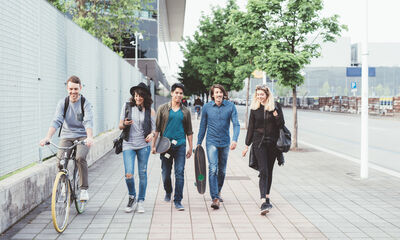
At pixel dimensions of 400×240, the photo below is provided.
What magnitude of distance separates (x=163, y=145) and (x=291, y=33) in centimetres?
810

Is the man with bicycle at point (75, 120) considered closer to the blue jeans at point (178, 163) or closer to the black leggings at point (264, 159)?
the blue jeans at point (178, 163)

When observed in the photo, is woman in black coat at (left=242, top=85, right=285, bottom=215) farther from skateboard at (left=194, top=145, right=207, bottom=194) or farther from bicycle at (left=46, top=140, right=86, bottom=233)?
bicycle at (left=46, top=140, right=86, bottom=233)

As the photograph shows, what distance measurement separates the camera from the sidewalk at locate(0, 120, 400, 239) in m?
5.15

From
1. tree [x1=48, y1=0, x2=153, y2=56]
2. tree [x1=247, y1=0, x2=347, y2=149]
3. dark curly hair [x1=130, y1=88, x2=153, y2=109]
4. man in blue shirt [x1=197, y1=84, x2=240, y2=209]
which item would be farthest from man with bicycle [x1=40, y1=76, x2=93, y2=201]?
tree [x1=48, y1=0, x2=153, y2=56]

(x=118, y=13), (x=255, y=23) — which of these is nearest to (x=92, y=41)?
(x=255, y=23)

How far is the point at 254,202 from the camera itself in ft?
22.4

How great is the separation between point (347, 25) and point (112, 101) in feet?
26.2

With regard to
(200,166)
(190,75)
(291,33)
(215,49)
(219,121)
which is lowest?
(200,166)

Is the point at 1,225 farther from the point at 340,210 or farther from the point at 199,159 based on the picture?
the point at 340,210

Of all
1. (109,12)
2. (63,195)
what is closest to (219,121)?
(63,195)

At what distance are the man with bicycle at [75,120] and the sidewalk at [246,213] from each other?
2.40 feet

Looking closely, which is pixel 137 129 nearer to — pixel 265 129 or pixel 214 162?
pixel 214 162

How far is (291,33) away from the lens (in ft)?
43.2

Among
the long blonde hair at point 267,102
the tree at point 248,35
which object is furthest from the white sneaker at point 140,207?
the tree at point 248,35
